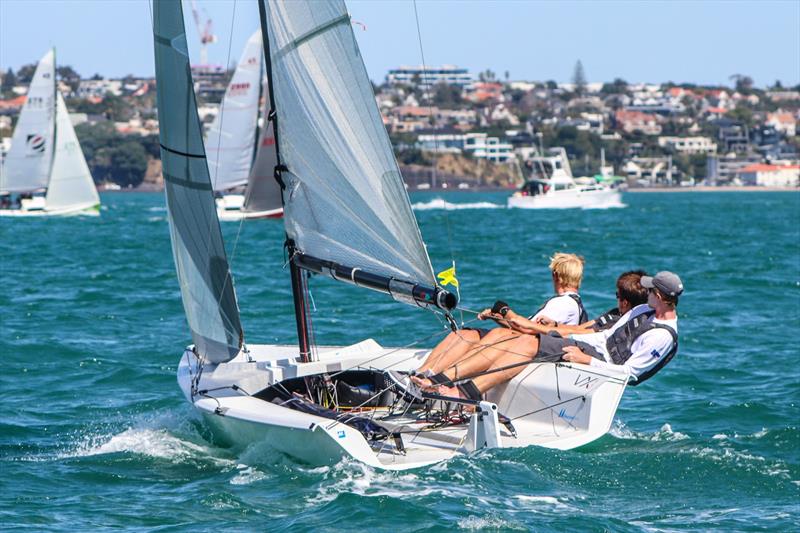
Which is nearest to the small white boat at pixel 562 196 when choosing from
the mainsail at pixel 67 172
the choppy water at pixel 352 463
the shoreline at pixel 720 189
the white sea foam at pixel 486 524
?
the mainsail at pixel 67 172

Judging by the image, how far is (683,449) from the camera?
8.25 m

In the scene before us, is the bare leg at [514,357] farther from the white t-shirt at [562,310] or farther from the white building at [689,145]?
the white building at [689,145]

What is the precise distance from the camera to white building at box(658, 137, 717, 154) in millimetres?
158250

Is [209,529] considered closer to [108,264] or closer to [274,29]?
[274,29]

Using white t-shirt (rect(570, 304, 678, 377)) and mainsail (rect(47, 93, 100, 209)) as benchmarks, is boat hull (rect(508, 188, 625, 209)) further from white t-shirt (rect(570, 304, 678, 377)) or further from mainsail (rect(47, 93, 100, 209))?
white t-shirt (rect(570, 304, 678, 377))

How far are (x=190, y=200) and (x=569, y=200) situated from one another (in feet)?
203

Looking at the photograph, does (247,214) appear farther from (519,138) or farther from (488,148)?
(519,138)

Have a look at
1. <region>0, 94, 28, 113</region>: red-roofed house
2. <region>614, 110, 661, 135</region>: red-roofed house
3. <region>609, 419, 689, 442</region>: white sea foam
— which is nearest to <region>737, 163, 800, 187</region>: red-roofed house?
<region>614, 110, 661, 135</region>: red-roofed house

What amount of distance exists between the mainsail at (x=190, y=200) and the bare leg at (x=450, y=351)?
142 cm

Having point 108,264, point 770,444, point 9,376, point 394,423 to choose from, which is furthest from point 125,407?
point 108,264

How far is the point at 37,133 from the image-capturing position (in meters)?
48.4

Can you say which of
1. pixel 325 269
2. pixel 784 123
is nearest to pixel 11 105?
pixel 784 123

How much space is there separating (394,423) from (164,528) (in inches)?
75.6

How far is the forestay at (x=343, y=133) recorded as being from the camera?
820 centimetres
